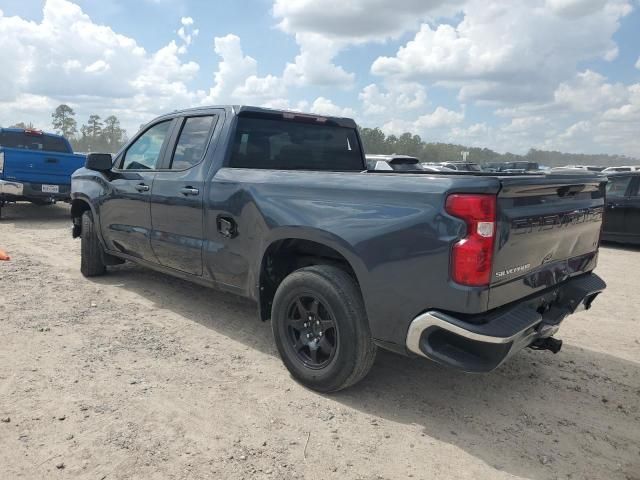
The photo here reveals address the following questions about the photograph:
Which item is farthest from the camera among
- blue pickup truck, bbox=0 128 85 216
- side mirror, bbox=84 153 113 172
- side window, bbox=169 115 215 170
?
blue pickup truck, bbox=0 128 85 216

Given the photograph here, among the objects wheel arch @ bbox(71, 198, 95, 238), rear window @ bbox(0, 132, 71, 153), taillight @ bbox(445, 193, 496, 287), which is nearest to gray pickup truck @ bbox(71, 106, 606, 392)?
taillight @ bbox(445, 193, 496, 287)

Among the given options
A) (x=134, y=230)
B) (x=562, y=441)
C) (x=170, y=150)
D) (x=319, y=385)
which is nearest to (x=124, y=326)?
(x=134, y=230)

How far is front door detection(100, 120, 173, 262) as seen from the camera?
476cm

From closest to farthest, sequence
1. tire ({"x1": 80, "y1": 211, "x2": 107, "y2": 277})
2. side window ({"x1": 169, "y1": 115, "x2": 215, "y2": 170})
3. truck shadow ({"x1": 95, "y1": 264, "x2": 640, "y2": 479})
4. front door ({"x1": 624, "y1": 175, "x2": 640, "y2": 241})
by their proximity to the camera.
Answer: truck shadow ({"x1": 95, "y1": 264, "x2": 640, "y2": 479})
side window ({"x1": 169, "y1": 115, "x2": 215, "y2": 170})
tire ({"x1": 80, "y1": 211, "x2": 107, "y2": 277})
front door ({"x1": 624, "y1": 175, "x2": 640, "y2": 241})

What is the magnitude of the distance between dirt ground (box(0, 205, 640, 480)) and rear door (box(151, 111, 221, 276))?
676 mm

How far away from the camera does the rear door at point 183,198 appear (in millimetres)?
4148

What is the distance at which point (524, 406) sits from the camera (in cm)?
326

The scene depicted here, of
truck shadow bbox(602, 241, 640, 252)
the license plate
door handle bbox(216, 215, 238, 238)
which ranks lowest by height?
truck shadow bbox(602, 241, 640, 252)

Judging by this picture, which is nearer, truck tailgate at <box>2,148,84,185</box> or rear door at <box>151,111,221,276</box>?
rear door at <box>151,111,221,276</box>

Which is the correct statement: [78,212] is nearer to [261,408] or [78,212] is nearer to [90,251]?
[90,251]

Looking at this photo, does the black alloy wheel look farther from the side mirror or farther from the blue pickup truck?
the blue pickup truck

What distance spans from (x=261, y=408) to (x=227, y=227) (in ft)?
4.60

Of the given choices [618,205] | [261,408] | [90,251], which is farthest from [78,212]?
[618,205]

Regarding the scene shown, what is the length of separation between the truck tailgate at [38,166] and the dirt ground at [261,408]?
6.37m
